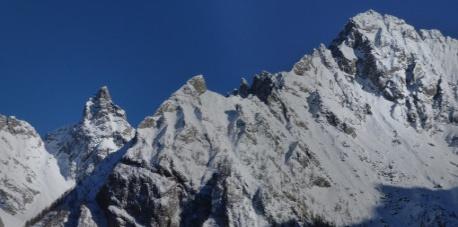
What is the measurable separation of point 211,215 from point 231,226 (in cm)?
638

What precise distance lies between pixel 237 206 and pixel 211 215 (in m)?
5.92

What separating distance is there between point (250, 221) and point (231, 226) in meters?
4.56

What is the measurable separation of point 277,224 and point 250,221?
6307mm

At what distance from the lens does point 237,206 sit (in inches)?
7844

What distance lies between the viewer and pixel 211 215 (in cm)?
19975

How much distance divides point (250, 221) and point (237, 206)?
4.46m

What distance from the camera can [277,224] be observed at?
200m

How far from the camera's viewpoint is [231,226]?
195m

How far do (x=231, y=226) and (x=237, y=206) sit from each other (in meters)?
5.58

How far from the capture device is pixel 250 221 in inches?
7771
